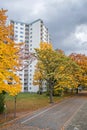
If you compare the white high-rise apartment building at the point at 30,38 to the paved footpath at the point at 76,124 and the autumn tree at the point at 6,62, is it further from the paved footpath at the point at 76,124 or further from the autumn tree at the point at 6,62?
the autumn tree at the point at 6,62

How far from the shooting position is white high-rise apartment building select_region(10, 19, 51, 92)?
9674 centimetres

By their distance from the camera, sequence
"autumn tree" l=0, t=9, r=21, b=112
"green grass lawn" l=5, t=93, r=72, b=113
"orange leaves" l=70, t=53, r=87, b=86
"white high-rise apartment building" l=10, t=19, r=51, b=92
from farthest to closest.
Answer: "white high-rise apartment building" l=10, t=19, r=51, b=92 → "orange leaves" l=70, t=53, r=87, b=86 → "green grass lawn" l=5, t=93, r=72, b=113 → "autumn tree" l=0, t=9, r=21, b=112

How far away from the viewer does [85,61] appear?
71625 mm

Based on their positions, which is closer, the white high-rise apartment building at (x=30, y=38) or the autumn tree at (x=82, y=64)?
the autumn tree at (x=82, y=64)

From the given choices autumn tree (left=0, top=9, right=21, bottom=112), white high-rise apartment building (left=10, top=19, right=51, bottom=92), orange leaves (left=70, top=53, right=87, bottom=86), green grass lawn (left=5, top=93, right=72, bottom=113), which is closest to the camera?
autumn tree (left=0, top=9, right=21, bottom=112)

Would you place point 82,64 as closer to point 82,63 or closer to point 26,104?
point 82,63

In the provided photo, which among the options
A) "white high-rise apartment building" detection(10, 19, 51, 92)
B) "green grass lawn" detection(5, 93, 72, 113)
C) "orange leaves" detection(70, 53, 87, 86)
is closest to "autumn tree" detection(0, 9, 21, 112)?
"green grass lawn" detection(5, 93, 72, 113)

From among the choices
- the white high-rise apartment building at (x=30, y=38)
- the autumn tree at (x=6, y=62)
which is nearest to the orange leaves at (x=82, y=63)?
the white high-rise apartment building at (x=30, y=38)

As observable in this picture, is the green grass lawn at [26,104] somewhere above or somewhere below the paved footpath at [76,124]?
above

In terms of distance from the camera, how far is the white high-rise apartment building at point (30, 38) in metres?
96.7

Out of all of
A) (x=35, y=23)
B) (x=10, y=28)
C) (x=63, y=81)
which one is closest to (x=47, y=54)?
(x=63, y=81)

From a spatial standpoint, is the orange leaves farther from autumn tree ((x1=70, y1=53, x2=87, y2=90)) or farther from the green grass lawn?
the green grass lawn

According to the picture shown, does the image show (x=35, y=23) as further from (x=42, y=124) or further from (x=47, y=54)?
(x=42, y=124)

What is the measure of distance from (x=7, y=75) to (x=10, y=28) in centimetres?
406
